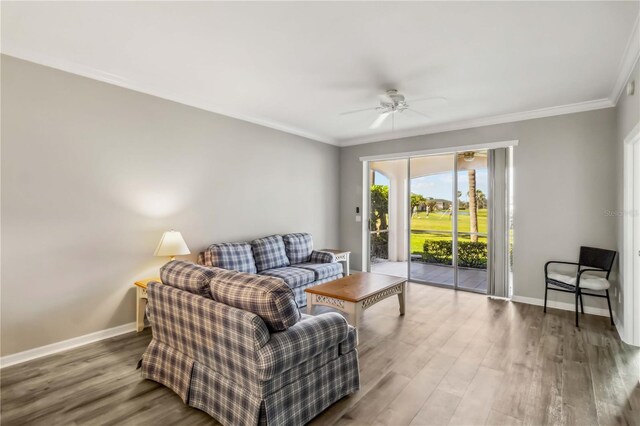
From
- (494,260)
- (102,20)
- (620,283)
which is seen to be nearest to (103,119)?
(102,20)

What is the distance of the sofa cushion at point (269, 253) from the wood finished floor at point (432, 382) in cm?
163

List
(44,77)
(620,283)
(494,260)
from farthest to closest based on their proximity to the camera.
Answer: (494,260), (620,283), (44,77)

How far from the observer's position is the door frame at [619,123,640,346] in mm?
3162

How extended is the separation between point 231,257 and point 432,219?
11.7 ft

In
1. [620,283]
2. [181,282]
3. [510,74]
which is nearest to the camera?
[181,282]

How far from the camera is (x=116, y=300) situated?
3.46 meters

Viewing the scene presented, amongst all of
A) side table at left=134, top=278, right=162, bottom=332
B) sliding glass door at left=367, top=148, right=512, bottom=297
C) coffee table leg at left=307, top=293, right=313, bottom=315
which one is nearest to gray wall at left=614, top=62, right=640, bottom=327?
sliding glass door at left=367, top=148, right=512, bottom=297

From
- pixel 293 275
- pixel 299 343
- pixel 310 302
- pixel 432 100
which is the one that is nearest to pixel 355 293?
pixel 310 302

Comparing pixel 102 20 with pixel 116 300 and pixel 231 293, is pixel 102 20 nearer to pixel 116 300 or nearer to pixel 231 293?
pixel 231 293

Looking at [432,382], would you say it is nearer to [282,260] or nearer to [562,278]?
[562,278]

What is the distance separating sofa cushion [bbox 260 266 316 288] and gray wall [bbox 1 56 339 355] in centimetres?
86

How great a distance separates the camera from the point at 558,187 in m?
4.41

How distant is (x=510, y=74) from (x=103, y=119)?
13.9 ft

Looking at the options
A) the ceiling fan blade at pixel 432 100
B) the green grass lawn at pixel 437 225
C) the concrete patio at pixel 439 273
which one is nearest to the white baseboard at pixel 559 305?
the concrete patio at pixel 439 273
